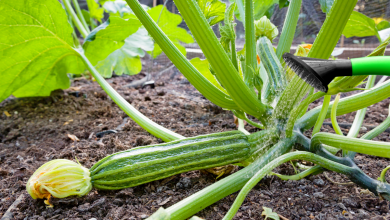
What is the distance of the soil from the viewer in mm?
988

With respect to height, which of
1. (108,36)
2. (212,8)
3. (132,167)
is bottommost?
(132,167)

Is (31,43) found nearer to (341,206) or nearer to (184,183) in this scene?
(184,183)

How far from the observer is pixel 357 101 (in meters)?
1.17

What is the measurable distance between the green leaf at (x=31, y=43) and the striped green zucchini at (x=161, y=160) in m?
0.98

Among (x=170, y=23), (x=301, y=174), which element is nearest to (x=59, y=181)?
(x=301, y=174)

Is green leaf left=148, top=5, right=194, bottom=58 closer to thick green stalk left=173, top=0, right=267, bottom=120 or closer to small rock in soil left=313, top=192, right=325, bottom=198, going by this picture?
thick green stalk left=173, top=0, right=267, bottom=120

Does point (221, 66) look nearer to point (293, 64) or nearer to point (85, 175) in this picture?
point (293, 64)

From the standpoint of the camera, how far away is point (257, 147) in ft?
3.71

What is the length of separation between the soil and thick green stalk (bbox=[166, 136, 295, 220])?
0.09 metres

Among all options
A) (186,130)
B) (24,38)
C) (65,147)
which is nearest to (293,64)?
(186,130)

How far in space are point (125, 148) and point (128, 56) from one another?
1.57 meters

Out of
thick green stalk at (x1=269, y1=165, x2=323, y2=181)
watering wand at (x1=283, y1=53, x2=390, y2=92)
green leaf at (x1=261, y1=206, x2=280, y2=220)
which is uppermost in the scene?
watering wand at (x1=283, y1=53, x2=390, y2=92)

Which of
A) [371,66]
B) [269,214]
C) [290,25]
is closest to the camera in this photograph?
[371,66]

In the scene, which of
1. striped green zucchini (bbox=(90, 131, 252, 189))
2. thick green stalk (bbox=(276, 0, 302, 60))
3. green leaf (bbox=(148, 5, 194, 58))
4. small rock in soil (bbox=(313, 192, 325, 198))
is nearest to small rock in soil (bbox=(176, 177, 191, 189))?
striped green zucchini (bbox=(90, 131, 252, 189))
